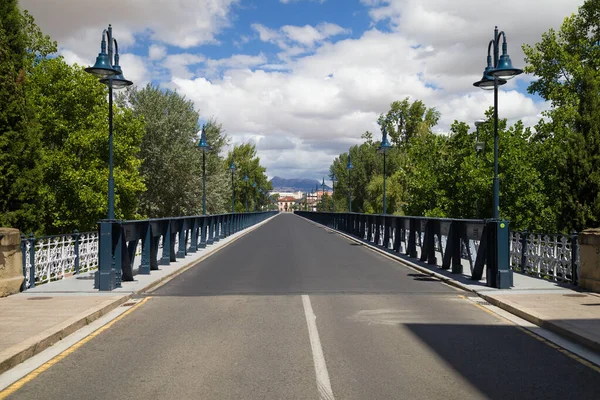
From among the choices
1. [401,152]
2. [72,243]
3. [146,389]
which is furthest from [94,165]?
[401,152]

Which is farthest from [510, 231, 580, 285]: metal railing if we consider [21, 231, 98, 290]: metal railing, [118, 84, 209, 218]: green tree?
[118, 84, 209, 218]: green tree

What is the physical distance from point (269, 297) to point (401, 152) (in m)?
74.6

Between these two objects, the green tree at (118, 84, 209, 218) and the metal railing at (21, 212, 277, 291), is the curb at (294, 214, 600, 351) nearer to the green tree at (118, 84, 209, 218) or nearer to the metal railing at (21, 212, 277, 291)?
the metal railing at (21, 212, 277, 291)

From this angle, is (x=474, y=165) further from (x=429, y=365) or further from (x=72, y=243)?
(x=429, y=365)

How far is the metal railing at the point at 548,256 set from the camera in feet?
37.6

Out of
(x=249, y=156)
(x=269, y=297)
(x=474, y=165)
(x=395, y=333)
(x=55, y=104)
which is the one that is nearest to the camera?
(x=395, y=333)

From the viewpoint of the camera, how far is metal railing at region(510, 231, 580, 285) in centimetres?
1145

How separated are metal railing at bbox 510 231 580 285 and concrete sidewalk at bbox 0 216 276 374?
8.46 m

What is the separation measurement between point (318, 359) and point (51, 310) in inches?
183

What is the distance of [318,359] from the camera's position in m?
6.20

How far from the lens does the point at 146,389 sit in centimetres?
520

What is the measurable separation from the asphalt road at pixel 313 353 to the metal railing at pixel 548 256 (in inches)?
101

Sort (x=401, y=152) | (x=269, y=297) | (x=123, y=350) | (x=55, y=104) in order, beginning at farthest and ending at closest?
1. (x=401, y=152)
2. (x=55, y=104)
3. (x=269, y=297)
4. (x=123, y=350)

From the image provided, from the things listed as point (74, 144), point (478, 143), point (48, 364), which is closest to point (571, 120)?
point (478, 143)
